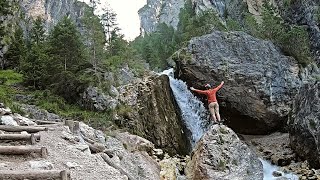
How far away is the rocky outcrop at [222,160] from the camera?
52.4ft

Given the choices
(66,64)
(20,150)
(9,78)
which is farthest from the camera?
(9,78)

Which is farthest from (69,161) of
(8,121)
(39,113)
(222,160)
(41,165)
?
(39,113)

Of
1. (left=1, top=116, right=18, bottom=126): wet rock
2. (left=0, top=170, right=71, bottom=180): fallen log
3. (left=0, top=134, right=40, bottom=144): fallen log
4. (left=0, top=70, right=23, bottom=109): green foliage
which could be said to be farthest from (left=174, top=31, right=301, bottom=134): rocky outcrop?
(left=0, top=170, right=71, bottom=180): fallen log

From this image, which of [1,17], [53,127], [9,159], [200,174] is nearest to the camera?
[9,159]

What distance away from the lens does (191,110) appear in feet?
90.6

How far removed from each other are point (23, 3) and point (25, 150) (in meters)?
62.2

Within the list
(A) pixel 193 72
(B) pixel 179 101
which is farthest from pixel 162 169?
(A) pixel 193 72

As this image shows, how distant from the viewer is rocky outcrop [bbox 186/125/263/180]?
15984 millimetres

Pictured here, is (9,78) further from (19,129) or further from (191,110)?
(19,129)

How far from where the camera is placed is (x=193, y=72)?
28781 millimetres

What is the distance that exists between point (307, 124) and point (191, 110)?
823cm

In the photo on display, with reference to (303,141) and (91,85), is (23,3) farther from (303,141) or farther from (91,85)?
(303,141)

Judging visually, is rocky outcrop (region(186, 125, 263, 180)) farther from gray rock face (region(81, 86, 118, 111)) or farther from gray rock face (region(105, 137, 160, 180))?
gray rock face (region(81, 86, 118, 111))

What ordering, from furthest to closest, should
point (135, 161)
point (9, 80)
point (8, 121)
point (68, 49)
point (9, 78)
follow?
point (9, 78)
point (9, 80)
point (68, 49)
point (135, 161)
point (8, 121)
